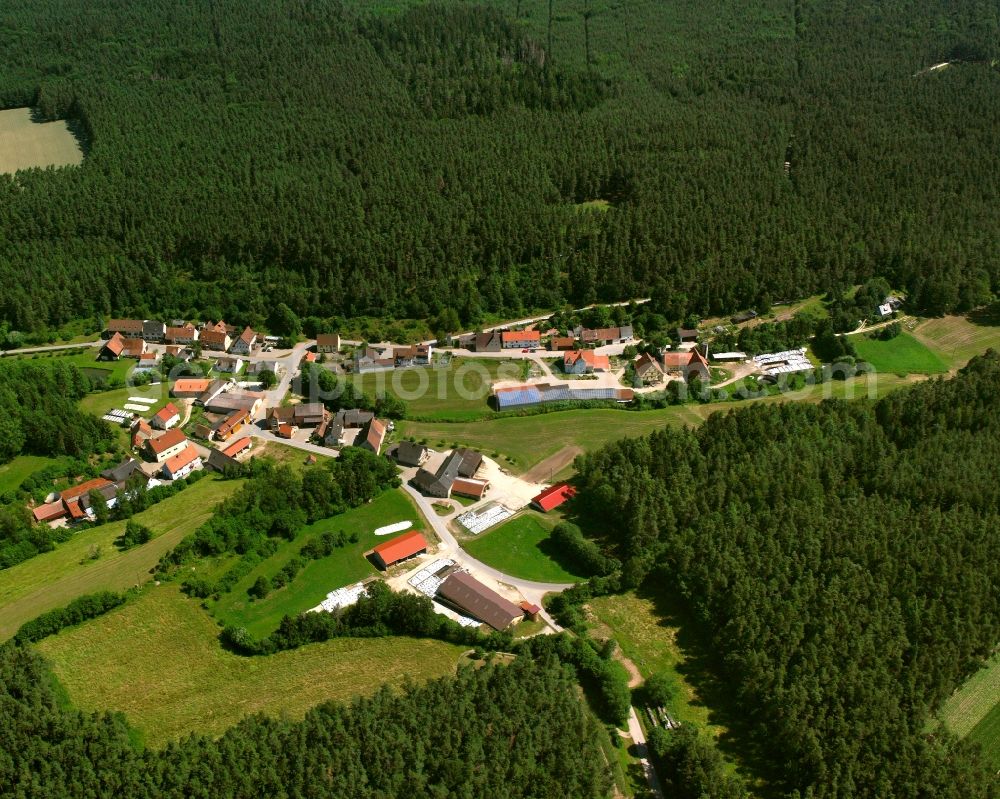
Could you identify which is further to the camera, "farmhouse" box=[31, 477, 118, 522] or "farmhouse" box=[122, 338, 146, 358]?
"farmhouse" box=[122, 338, 146, 358]

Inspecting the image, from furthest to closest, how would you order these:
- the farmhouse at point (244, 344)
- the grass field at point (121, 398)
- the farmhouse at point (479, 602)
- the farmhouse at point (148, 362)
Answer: the farmhouse at point (244, 344)
the farmhouse at point (148, 362)
the grass field at point (121, 398)
the farmhouse at point (479, 602)

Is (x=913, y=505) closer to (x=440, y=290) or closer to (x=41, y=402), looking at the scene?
(x=440, y=290)

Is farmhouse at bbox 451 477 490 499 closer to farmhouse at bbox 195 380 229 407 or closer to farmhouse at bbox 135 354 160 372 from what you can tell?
farmhouse at bbox 195 380 229 407

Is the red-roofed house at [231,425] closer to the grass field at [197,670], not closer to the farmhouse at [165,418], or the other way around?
the farmhouse at [165,418]

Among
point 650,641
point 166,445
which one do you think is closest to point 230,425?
point 166,445

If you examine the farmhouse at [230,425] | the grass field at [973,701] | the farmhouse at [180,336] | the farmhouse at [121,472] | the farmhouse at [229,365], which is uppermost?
the farmhouse at [180,336]

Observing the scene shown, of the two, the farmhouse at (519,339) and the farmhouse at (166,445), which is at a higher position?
the farmhouse at (519,339)

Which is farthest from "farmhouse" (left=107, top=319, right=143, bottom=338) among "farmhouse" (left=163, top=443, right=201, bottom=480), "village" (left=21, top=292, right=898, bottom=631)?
"farmhouse" (left=163, top=443, right=201, bottom=480)

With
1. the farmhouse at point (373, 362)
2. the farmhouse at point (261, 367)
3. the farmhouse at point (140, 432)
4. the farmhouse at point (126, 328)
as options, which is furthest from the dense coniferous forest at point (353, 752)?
the farmhouse at point (126, 328)
